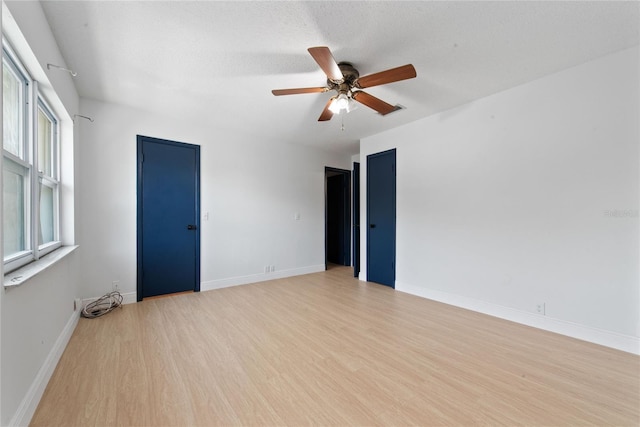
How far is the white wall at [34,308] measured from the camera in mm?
1367

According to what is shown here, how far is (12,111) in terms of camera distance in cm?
173

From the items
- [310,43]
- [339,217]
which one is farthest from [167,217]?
[339,217]

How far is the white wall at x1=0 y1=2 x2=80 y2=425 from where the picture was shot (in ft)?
4.49

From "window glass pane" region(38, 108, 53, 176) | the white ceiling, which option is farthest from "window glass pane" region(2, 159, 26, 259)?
the white ceiling

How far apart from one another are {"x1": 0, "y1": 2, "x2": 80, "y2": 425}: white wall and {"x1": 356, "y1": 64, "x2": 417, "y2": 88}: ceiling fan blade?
83.5 inches

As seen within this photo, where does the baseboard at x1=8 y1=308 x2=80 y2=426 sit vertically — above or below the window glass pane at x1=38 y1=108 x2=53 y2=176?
below

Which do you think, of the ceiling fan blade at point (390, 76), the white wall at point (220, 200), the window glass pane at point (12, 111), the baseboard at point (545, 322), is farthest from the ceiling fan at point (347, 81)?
the baseboard at point (545, 322)

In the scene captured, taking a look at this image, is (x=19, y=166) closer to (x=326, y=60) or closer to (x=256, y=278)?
(x=326, y=60)

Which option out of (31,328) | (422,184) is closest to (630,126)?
(422,184)

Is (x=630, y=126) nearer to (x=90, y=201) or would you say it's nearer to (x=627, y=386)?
(x=627, y=386)

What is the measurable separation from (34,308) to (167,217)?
217 cm

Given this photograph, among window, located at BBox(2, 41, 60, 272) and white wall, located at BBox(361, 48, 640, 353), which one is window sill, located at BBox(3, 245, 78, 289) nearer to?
window, located at BBox(2, 41, 60, 272)

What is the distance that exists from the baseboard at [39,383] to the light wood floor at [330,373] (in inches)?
2.2

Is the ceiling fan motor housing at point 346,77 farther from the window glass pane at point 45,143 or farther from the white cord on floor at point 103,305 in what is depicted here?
the white cord on floor at point 103,305
